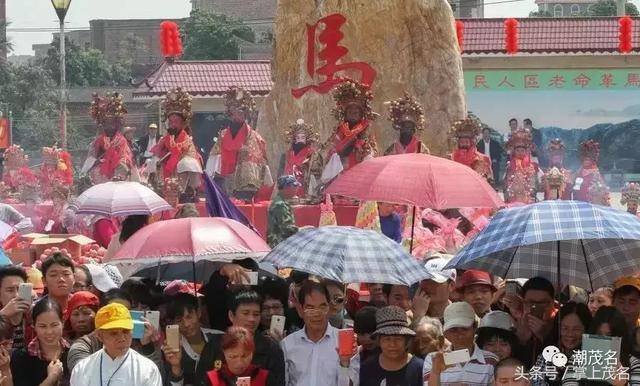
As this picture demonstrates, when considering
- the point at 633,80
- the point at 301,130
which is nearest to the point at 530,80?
the point at 633,80

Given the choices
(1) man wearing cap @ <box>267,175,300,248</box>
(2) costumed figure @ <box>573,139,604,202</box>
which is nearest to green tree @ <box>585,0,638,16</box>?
(2) costumed figure @ <box>573,139,604,202</box>

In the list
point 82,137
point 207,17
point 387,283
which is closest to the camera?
point 387,283

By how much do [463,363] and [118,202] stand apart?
4230 mm

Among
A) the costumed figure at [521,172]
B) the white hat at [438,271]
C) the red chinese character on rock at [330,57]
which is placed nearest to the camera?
the white hat at [438,271]

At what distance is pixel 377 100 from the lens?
724 inches

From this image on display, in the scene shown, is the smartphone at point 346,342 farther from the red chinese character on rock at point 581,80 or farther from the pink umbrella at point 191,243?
the red chinese character on rock at point 581,80

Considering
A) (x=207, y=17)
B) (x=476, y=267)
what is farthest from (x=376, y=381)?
(x=207, y=17)

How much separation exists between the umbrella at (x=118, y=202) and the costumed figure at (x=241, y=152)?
21.5 ft

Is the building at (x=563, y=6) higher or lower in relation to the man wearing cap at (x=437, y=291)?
higher

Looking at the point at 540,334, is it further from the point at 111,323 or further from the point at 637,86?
the point at 637,86

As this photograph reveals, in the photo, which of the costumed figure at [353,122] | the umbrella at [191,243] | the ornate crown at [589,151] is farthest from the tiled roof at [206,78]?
the umbrella at [191,243]

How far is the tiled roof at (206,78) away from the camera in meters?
Result: 31.1

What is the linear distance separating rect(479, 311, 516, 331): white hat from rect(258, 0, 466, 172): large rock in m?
10.1

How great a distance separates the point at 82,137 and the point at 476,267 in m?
36.8
